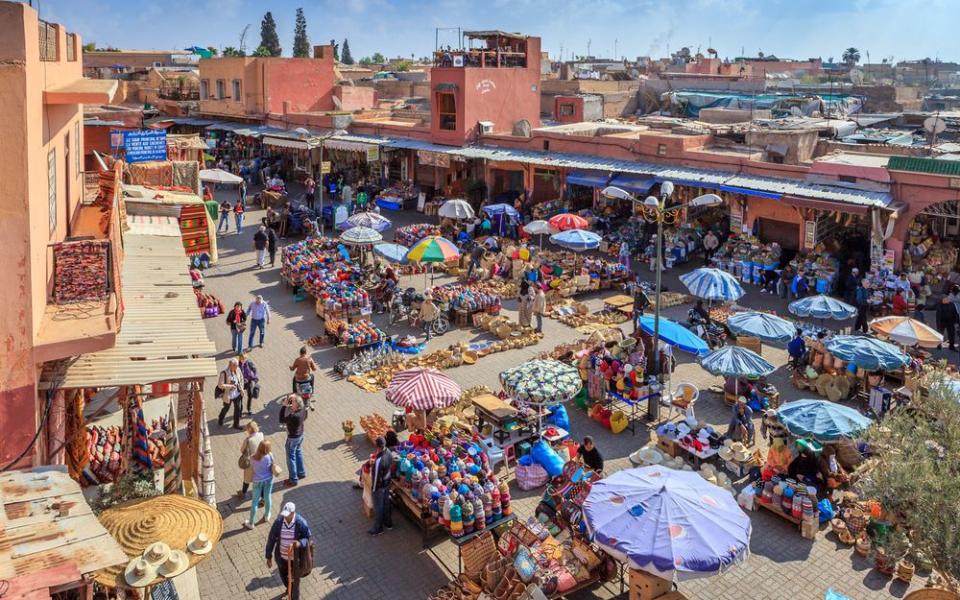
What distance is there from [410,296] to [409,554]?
35.2 feet

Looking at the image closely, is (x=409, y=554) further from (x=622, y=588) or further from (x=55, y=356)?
(x=55, y=356)

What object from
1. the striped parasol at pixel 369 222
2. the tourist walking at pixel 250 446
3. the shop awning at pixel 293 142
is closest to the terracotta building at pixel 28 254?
the tourist walking at pixel 250 446

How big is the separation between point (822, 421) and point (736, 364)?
2.60m

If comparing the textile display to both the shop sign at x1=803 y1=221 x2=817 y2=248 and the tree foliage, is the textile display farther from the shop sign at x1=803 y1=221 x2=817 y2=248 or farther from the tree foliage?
the shop sign at x1=803 y1=221 x2=817 y2=248

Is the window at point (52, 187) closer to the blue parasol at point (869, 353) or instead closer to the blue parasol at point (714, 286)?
the blue parasol at point (714, 286)

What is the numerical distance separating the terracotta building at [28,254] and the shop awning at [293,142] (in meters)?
25.9

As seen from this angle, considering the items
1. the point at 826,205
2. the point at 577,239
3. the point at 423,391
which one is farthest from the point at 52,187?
the point at 826,205

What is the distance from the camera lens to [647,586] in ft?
30.2

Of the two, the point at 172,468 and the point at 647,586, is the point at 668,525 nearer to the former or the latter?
the point at 647,586

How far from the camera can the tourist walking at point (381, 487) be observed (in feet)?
36.7

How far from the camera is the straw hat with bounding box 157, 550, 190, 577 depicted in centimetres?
732

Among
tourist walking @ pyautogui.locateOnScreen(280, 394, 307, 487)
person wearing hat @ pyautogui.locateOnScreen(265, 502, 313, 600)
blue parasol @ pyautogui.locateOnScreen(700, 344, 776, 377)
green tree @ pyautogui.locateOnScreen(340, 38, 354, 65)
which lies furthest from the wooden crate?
green tree @ pyautogui.locateOnScreen(340, 38, 354, 65)

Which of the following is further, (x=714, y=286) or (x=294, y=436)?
(x=714, y=286)

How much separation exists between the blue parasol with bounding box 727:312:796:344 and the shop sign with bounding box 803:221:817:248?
279 inches
